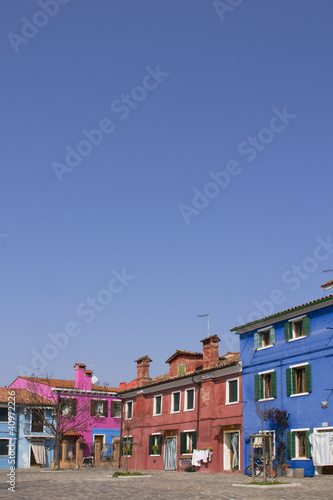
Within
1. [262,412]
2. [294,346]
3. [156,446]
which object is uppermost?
[294,346]

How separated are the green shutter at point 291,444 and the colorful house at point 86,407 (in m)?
27.4

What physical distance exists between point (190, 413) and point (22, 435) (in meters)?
19.7

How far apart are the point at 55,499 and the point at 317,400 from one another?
14966mm

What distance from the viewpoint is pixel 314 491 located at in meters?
18.4

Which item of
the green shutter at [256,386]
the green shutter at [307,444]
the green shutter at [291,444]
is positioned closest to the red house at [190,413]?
the green shutter at [256,386]

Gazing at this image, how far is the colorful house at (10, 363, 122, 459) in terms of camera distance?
52.4 metres

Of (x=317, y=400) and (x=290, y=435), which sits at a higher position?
(x=317, y=400)

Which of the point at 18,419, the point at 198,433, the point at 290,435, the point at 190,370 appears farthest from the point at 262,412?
the point at 18,419

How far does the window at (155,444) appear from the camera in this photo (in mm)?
40031

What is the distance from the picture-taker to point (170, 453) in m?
38.6

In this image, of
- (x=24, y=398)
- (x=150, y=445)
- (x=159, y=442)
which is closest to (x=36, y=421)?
(x=24, y=398)

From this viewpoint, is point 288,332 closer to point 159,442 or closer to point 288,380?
point 288,380

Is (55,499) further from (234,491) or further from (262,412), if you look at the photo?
(262,412)

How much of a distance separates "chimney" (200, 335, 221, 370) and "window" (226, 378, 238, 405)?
300 centimetres
